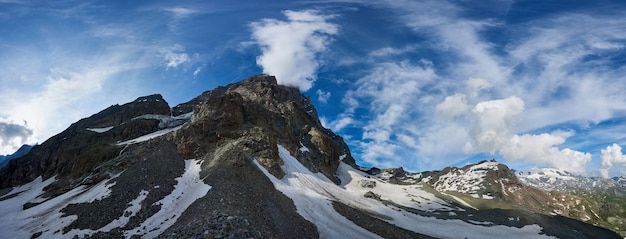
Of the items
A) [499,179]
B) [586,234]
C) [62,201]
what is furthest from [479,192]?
[62,201]

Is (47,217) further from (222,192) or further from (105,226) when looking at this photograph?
(222,192)

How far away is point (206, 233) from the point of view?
1919 centimetres

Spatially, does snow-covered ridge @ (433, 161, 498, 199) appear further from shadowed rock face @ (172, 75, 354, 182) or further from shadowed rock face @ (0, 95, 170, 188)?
shadowed rock face @ (0, 95, 170, 188)

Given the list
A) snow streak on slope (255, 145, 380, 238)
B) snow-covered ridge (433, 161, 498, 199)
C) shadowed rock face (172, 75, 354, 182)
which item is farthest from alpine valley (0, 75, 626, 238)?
snow-covered ridge (433, 161, 498, 199)

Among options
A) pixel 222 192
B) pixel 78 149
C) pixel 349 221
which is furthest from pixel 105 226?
pixel 78 149

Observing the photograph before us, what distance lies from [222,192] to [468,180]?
140773mm

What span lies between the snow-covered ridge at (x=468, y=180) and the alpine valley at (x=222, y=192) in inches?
49.5

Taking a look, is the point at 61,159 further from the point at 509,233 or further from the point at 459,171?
the point at 459,171

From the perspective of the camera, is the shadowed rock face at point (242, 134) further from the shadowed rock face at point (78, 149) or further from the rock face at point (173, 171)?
the shadowed rock face at point (78, 149)

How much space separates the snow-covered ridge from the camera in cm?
14470

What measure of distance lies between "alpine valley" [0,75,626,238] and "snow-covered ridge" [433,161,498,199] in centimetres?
126

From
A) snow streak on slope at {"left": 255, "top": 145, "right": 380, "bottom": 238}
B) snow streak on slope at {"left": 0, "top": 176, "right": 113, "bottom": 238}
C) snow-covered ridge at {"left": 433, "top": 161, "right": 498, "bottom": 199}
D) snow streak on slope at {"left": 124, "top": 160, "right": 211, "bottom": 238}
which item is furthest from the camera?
snow-covered ridge at {"left": 433, "top": 161, "right": 498, "bottom": 199}

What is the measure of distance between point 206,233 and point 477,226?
73791 mm

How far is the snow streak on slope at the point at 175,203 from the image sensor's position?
38.8 meters
